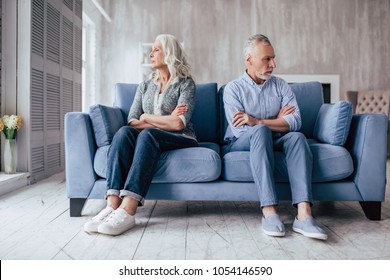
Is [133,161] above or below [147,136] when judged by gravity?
below

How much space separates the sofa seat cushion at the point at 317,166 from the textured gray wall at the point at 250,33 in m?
4.23

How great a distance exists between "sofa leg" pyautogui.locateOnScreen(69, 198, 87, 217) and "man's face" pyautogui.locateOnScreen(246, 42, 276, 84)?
3.87ft

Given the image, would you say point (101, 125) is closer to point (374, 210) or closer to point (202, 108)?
point (202, 108)

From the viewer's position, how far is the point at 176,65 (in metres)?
2.21

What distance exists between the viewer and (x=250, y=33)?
6145 millimetres

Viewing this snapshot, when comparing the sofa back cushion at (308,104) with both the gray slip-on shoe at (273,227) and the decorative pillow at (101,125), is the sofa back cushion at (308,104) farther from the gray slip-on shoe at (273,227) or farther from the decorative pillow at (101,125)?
the gray slip-on shoe at (273,227)

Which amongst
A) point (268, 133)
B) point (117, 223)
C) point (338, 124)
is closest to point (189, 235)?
point (117, 223)

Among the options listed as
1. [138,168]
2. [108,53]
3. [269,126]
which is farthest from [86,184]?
[108,53]

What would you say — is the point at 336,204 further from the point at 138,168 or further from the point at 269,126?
the point at 138,168

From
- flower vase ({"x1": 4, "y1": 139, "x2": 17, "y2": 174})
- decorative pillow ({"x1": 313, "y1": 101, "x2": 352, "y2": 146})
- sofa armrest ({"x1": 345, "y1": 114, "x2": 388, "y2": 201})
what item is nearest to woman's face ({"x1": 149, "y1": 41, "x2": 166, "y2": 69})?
decorative pillow ({"x1": 313, "y1": 101, "x2": 352, "y2": 146})

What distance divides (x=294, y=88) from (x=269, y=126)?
0.63 meters

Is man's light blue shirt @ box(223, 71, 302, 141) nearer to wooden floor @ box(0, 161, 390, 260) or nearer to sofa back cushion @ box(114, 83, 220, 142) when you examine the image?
sofa back cushion @ box(114, 83, 220, 142)

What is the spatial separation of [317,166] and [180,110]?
0.77 metres
